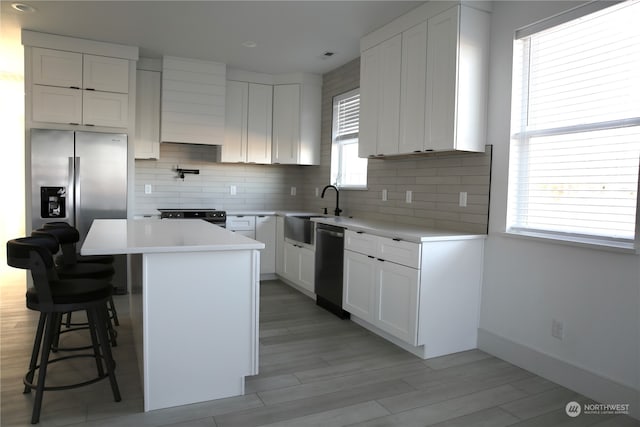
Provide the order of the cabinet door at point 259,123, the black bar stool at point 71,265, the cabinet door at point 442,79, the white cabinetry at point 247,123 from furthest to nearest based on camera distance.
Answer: the cabinet door at point 259,123 → the white cabinetry at point 247,123 → the cabinet door at point 442,79 → the black bar stool at point 71,265

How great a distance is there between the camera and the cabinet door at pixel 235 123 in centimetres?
551

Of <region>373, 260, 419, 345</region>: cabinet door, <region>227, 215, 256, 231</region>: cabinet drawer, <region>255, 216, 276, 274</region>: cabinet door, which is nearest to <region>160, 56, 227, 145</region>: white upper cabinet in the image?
<region>227, 215, 256, 231</region>: cabinet drawer

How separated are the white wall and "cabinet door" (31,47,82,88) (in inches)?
161

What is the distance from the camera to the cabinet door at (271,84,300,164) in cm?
563

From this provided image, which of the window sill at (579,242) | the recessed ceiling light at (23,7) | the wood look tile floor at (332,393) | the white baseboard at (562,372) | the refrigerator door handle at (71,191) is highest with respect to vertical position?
the recessed ceiling light at (23,7)

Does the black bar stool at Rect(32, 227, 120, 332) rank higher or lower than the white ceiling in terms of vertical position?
lower

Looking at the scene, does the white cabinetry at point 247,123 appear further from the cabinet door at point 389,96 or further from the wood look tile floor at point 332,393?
the wood look tile floor at point 332,393

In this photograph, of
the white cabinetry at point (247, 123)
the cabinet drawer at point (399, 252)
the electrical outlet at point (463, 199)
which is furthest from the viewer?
the white cabinetry at point (247, 123)

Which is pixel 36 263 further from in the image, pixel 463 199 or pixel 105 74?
pixel 105 74

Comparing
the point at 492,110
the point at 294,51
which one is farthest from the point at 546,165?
the point at 294,51

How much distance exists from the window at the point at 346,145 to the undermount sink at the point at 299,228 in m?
0.71

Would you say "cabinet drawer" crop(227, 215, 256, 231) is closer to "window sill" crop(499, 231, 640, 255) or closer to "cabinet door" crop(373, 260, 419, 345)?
"cabinet door" crop(373, 260, 419, 345)

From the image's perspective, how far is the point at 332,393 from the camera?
2.53m

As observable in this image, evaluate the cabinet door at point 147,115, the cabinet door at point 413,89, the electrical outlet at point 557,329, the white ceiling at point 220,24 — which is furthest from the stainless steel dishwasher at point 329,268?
the cabinet door at point 147,115
